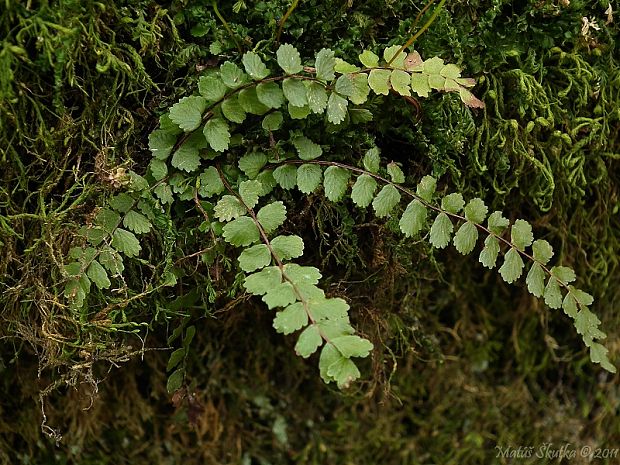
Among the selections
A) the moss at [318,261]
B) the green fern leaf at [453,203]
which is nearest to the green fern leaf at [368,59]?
the moss at [318,261]

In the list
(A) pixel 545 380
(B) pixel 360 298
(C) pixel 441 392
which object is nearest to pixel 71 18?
(B) pixel 360 298

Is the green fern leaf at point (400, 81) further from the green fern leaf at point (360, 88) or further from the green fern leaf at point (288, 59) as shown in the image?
the green fern leaf at point (288, 59)

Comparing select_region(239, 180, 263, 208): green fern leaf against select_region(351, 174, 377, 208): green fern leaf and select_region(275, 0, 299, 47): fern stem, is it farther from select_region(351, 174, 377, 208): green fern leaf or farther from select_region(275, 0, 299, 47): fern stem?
select_region(275, 0, 299, 47): fern stem

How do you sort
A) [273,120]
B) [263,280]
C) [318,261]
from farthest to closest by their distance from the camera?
[318,261]
[273,120]
[263,280]

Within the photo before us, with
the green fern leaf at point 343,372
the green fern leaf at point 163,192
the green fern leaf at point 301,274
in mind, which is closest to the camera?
the green fern leaf at point 343,372

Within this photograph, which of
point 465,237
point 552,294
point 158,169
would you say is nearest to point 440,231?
point 465,237

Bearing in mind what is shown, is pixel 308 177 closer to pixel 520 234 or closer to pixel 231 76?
pixel 231 76

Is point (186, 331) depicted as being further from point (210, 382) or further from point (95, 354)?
point (210, 382)
